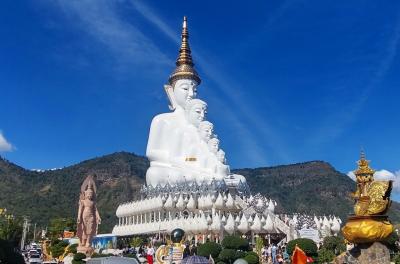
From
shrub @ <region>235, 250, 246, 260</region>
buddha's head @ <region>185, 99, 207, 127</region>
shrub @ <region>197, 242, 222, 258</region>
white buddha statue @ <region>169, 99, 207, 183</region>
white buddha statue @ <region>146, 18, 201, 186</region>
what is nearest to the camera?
shrub @ <region>235, 250, 246, 260</region>

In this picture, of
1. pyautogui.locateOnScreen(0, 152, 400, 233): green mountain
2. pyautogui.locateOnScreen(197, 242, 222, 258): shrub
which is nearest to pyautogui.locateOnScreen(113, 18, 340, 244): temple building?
pyautogui.locateOnScreen(197, 242, 222, 258): shrub

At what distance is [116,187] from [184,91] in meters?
69.0

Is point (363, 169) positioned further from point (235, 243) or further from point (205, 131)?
point (205, 131)

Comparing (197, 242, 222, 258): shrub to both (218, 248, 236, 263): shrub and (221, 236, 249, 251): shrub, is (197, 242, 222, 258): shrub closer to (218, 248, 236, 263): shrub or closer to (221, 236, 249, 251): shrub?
(218, 248, 236, 263): shrub

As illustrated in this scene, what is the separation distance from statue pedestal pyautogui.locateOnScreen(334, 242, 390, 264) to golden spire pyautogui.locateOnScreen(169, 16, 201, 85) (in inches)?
1356

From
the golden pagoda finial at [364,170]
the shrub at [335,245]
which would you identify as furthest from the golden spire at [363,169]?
the shrub at [335,245]

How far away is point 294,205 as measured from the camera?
112 metres

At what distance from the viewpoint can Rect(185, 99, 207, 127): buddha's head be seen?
43719 mm

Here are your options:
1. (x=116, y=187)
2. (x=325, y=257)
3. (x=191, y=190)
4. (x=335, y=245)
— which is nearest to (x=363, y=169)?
(x=325, y=257)

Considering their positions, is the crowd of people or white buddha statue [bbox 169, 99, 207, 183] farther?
white buddha statue [bbox 169, 99, 207, 183]

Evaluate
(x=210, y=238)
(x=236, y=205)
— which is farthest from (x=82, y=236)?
(x=236, y=205)

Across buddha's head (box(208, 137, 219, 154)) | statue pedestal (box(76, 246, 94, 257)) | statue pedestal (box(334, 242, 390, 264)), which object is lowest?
statue pedestal (box(334, 242, 390, 264))

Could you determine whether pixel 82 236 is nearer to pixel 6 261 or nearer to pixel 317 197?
pixel 6 261

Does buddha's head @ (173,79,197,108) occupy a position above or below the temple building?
above
